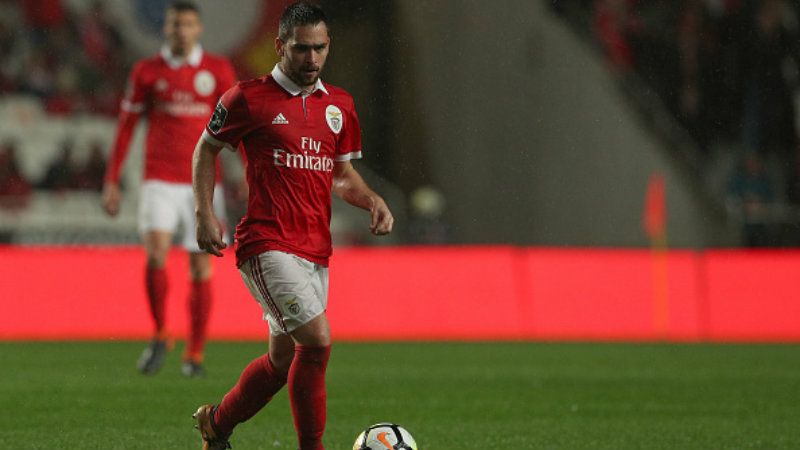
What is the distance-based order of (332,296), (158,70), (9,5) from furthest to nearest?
(9,5) < (332,296) < (158,70)

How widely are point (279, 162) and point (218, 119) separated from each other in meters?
0.30

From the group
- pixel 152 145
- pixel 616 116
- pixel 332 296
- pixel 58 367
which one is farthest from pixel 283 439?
pixel 616 116

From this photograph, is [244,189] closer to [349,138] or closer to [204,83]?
[204,83]

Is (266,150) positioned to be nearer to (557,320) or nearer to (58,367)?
(58,367)

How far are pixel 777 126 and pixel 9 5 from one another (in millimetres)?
11298

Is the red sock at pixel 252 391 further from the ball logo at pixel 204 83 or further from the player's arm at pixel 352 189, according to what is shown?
the ball logo at pixel 204 83

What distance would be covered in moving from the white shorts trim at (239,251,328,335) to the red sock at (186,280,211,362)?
14.8ft

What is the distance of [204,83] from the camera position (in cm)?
1032

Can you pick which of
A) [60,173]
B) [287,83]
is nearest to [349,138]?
[287,83]

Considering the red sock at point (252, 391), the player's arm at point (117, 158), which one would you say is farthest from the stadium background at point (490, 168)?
the red sock at point (252, 391)

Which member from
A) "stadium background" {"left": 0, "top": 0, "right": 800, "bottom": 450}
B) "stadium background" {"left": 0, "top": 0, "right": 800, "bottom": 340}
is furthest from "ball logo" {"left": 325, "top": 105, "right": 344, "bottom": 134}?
"stadium background" {"left": 0, "top": 0, "right": 800, "bottom": 340}

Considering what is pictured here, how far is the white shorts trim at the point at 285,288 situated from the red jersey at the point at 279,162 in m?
0.04

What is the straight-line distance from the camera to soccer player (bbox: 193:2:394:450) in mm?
5531

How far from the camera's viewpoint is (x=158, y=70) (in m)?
10.3
